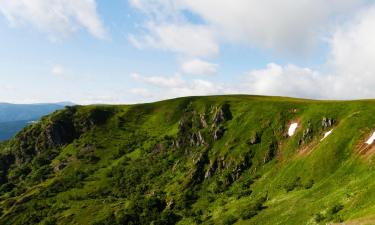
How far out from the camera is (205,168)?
407 ft

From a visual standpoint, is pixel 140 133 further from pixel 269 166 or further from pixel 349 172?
pixel 349 172

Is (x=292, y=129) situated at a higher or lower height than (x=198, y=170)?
higher

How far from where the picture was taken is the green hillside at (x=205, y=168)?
7075 centimetres

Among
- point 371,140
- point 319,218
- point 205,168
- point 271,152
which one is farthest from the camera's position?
point 205,168

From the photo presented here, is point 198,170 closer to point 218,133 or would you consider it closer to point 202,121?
point 218,133

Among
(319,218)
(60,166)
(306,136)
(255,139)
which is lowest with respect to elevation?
(60,166)

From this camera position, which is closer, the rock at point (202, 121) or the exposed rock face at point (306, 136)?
the exposed rock face at point (306, 136)

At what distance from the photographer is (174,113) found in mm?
183250

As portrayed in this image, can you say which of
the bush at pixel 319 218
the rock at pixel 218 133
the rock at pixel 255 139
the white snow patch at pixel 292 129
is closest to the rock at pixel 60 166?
the rock at pixel 218 133

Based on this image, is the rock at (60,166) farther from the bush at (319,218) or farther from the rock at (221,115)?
the bush at (319,218)

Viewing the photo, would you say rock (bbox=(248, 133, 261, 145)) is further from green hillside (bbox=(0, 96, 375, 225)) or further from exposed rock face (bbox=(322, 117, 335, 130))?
exposed rock face (bbox=(322, 117, 335, 130))

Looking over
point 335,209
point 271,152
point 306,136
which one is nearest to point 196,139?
point 271,152

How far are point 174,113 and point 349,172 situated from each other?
117 meters

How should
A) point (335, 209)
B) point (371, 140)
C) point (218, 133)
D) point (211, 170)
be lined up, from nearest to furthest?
1. point (335, 209)
2. point (371, 140)
3. point (211, 170)
4. point (218, 133)
